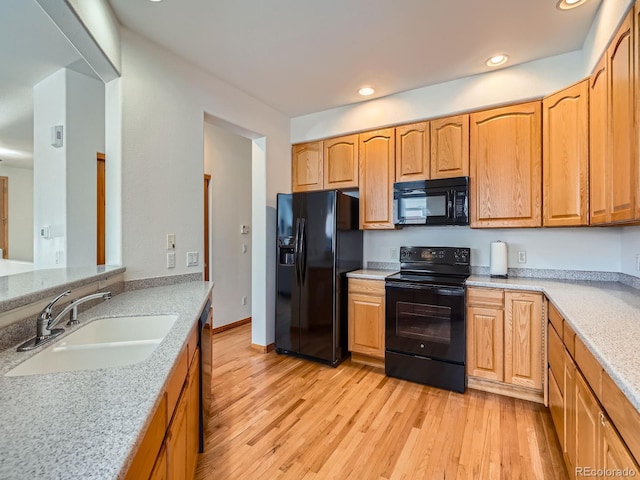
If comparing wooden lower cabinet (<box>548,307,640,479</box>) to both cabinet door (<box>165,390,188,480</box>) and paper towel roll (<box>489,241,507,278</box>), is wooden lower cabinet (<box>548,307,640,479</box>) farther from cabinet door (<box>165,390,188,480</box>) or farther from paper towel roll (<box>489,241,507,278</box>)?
cabinet door (<box>165,390,188,480</box>)

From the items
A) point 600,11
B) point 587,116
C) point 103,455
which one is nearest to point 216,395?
point 103,455

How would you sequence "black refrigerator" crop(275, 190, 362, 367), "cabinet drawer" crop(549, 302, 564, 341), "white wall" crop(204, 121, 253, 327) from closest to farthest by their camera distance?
"cabinet drawer" crop(549, 302, 564, 341) → "black refrigerator" crop(275, 190, 362, 367) → "white wall" crop(204, 121, 253, 327)

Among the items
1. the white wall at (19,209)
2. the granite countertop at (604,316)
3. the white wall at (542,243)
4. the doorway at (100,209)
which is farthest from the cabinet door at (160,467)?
the white wall at (19,209)

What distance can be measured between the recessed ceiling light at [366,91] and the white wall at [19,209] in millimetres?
6280

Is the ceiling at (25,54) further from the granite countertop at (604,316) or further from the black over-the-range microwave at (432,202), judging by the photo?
the granite countertop at (604,316)

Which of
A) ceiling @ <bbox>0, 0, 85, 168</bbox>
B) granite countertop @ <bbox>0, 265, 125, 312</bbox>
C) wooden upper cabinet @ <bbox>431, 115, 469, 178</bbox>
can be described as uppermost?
ceiling @ <bbox>0, 0, 85, 168</bbox>

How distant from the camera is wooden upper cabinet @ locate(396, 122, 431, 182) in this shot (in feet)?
9.53

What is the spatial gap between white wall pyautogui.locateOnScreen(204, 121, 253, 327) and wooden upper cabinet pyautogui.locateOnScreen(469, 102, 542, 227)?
9.74ft

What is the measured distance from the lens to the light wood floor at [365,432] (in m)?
1.68

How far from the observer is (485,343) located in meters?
2.45

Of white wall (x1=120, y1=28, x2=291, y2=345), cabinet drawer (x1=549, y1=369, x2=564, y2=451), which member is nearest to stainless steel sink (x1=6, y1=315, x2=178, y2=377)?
white wall (x1=120, y1=28, x2=291, y2=345)

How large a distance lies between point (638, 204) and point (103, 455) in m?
2.06

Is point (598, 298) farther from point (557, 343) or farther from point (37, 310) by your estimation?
point (37, 310)

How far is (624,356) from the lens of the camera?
1.00 m
